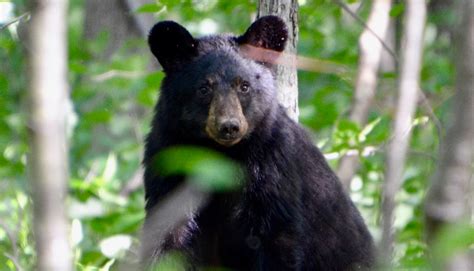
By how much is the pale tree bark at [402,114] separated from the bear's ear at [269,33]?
121 inches

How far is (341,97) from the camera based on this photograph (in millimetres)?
11391

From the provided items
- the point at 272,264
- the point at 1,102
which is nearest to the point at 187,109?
the point at 272,264

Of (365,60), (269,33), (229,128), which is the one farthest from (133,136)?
(229,128)

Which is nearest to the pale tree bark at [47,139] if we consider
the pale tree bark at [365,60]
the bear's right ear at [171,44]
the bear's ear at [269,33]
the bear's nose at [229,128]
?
the bear's nose at [229,128]

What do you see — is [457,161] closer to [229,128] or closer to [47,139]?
[47,139]

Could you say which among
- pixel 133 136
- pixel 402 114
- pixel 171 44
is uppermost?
pixel 171 44

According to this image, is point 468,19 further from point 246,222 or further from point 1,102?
point 1,102

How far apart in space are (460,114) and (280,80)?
389cm

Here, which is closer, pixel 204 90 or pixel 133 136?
pixel 204 90

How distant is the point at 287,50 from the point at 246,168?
960 mm

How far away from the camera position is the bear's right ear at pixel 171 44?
19.7 feet

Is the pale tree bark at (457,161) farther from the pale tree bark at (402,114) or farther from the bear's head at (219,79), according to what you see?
the bear's head at (219,79)

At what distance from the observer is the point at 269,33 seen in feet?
19.1

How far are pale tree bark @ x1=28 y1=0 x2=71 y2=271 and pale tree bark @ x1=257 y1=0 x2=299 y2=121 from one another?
4.11 m
